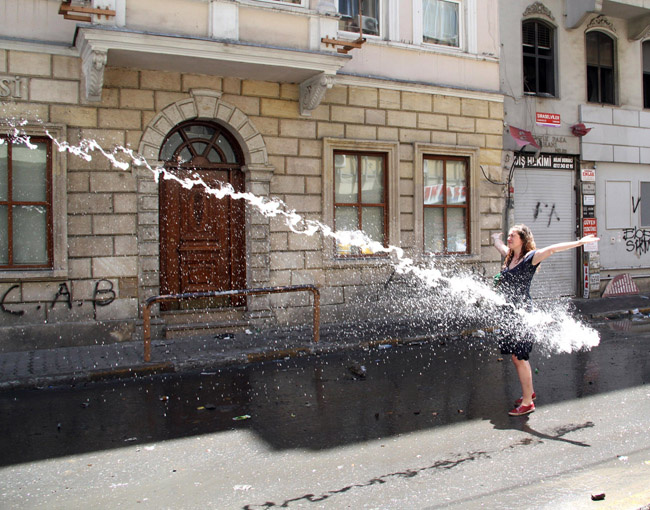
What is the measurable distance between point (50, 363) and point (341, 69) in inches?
275

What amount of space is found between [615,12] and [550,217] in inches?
200

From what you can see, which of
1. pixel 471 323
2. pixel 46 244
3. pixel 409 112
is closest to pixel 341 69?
pixel 409 112

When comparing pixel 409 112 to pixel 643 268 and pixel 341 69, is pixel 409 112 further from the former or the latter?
pixel 643 268

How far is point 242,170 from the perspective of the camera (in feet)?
37.8

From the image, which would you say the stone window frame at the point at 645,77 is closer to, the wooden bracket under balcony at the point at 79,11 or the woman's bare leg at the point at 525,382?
the woman's bare leg at the point at 525,382

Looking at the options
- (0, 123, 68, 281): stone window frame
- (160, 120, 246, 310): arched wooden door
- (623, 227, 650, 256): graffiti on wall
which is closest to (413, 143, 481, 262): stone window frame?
(160, 120, 246, 310): arched wooden door

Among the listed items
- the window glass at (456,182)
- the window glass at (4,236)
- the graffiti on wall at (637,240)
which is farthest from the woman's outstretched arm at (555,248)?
the graffiti on wall at (637,240)

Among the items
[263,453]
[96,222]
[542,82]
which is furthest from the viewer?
[542,82]

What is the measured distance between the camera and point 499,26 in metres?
14.5

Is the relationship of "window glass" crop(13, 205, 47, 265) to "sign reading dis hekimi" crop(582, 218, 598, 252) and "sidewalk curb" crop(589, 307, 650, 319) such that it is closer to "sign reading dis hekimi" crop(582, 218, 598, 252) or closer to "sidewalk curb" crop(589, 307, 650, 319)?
"sidewalk curb" crop(589, 307, 650, 319)

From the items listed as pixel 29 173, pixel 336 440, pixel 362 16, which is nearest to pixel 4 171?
pixel 29 173

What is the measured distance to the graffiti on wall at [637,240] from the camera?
643 inches

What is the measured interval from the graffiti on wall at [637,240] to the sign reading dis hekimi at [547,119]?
330cm

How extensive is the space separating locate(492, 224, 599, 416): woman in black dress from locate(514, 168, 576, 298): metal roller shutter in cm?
886
